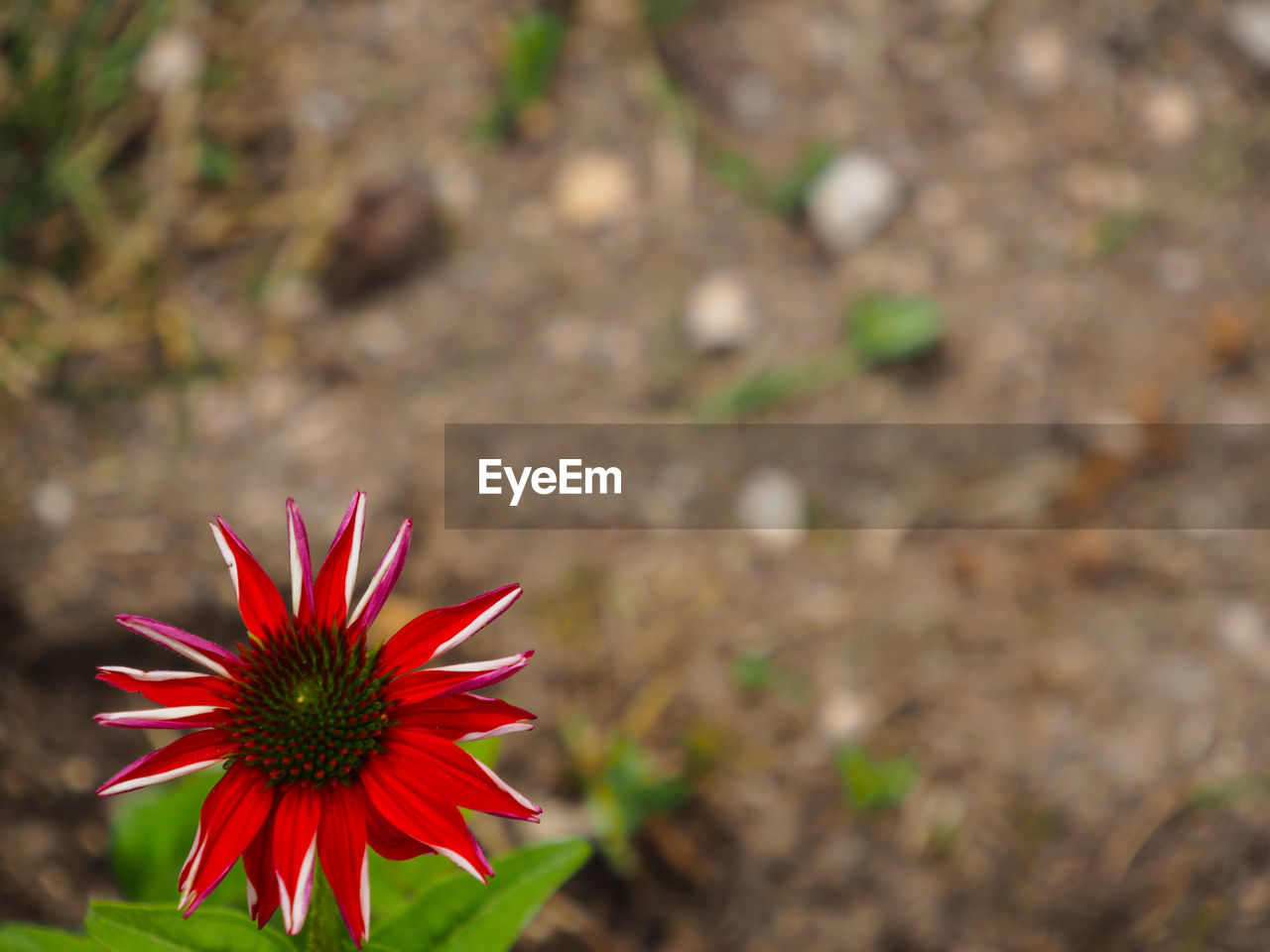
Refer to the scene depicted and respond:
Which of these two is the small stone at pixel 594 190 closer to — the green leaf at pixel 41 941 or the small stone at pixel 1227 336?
the small stone at pixel 1227 336

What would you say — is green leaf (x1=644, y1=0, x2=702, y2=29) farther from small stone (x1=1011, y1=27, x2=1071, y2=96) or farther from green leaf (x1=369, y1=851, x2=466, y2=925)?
green leaf (x1=369, y1=851, x2=466, y2=925)

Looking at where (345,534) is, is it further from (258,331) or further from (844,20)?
(844,20)

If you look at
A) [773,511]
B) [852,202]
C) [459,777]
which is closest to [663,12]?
[852,202]

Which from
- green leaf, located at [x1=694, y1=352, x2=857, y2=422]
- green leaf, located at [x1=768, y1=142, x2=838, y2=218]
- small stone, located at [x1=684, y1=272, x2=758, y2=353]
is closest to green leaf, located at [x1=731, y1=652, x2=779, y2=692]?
green leaf, located at [x1=694, y1=352, x2=857, y2=422]

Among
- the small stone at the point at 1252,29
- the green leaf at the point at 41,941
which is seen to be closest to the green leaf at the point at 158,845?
the green leaf at the point at 41,941

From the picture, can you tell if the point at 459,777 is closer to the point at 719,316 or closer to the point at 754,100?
the point at 719,316
